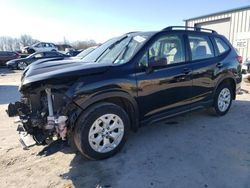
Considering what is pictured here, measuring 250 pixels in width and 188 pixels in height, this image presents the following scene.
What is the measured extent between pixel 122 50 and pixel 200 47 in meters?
1.66

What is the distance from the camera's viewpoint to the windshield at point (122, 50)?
3787mm

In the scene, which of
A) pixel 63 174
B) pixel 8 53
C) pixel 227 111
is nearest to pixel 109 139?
pixel 63 174

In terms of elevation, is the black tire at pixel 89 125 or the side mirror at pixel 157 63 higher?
the side mirror at pixel 157 63

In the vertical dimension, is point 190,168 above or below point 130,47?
below

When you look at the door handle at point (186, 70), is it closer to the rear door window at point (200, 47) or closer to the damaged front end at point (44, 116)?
the rear door window at point (200, 47)

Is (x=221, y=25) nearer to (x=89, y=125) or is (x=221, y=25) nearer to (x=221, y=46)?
(x=221, y=46)

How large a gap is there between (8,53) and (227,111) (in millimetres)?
22414

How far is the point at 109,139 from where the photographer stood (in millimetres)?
3557

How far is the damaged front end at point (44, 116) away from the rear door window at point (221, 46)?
3451mm

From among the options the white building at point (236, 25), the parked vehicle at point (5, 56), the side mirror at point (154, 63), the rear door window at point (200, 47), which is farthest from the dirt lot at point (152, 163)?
the parked vehicle at point (5, 56)

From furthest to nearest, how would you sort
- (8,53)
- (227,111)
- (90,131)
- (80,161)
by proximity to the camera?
1. (8,53)
2. (227,111)
3. (80,161)
4. (90,131)

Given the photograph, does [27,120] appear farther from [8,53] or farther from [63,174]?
[8,53]

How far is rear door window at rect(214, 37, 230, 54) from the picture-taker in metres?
5.07

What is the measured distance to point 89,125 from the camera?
3.26m
